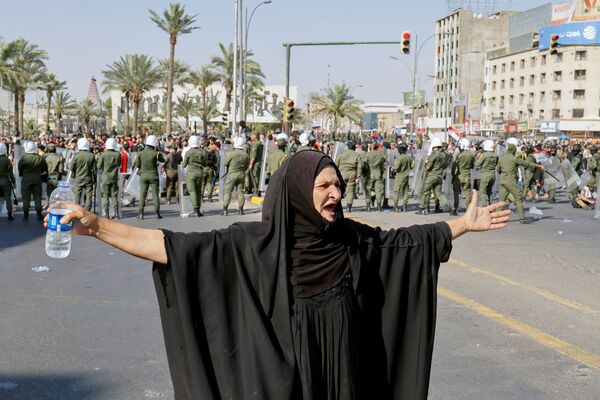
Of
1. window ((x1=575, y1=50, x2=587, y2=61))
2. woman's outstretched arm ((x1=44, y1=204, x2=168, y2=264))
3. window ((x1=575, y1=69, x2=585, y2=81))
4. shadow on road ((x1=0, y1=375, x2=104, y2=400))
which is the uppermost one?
window ((x1=575, y1=50, x2=587, y2=61))

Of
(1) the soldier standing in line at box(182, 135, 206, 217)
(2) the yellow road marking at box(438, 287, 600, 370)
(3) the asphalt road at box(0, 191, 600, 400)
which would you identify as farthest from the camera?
(1) the soldier standing in line at box(182, 135, 206, 217)

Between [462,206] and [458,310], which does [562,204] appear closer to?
[462,206]

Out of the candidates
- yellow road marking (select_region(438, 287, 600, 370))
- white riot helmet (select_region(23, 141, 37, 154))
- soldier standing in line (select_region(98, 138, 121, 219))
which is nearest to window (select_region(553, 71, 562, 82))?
soldier standing in line (select_region(98, 138, 121, 219))

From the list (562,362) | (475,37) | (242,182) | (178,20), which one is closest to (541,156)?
(242,182)

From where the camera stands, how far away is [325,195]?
3.04 m

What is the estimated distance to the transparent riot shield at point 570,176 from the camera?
69.3ft

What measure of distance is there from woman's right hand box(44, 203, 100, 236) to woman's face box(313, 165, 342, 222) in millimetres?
854

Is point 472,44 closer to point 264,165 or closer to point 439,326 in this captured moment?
point 264,165

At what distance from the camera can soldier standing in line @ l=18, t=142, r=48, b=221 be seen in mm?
15688

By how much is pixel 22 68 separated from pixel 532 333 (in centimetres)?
4658

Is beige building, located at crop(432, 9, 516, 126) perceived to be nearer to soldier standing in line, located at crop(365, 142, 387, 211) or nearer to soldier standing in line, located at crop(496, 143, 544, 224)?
soldier standing in line, located at crop(365, 142, 387, 211)

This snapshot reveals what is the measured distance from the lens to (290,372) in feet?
9.71

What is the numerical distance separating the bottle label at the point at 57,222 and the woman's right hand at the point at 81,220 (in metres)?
0.05

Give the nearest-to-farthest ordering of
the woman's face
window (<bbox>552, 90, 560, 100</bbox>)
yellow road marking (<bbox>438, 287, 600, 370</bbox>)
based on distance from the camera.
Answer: the woman's face → yellow road marking (<bbox>438, 287, 600, 370</bbox>) → window (<bbox>552, 90, 560, 100</bbox>)
